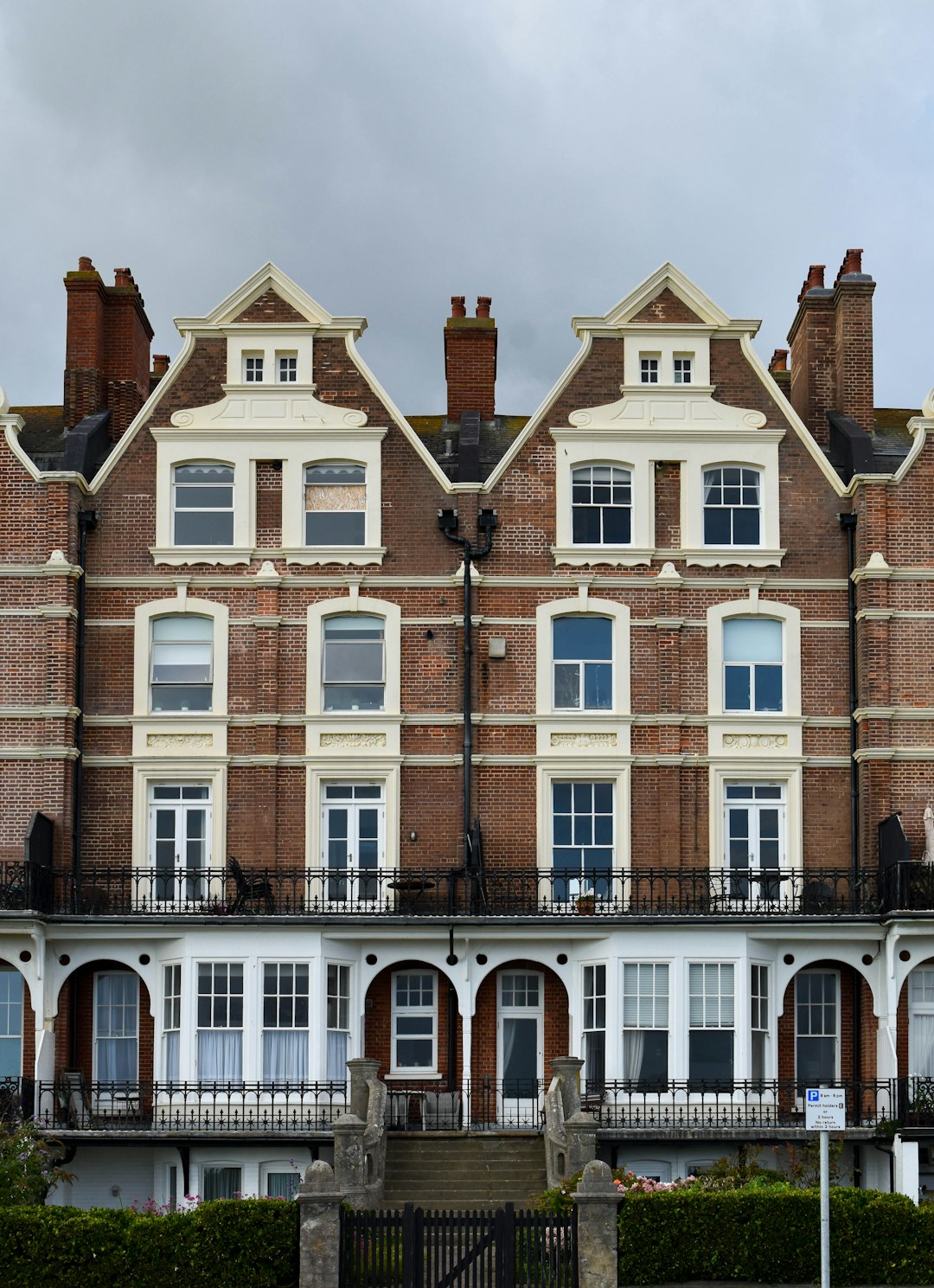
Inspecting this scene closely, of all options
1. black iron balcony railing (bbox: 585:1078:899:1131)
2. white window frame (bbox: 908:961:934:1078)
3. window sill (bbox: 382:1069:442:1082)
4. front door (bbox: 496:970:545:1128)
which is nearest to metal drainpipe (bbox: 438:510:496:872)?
front door (bbox: 496:970:545:1128)

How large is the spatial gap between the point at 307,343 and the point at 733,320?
7.57 m

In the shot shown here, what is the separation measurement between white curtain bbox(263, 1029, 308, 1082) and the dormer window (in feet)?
42.4

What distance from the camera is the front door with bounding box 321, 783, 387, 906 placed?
123 ft

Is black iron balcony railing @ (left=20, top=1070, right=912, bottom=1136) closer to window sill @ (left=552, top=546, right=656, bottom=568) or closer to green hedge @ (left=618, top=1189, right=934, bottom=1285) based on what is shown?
green hedge @ (left=618, top=1189, right=934, bottom=1285)

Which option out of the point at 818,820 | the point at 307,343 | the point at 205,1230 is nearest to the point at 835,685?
the point at 818,820

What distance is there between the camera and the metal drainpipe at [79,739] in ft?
120

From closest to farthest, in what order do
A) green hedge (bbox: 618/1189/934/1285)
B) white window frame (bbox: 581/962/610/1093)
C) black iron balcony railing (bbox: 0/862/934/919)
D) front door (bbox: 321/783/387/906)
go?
green hedge (bbox: 618/1189/934/1285) < white window frame (bbox: 581/962/610/1093) < black iron balcony railing (bbox: 0/862/934/919) < front door (bbox: 321/783/387/906)

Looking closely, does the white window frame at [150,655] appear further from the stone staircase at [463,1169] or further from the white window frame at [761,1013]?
the white window frame at [761,1013]

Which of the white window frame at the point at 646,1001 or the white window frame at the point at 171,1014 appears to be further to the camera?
the white window frame at the point at 171,1014

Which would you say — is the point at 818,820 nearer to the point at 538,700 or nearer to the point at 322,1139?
the point at 538,700

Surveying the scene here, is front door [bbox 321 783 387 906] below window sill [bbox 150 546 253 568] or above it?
below

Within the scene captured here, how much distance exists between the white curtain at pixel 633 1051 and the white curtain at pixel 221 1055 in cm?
628

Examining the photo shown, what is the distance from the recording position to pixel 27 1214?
28531 millimetres

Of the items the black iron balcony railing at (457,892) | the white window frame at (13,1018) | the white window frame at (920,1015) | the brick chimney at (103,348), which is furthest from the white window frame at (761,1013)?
the brick chimney at (103,348)
